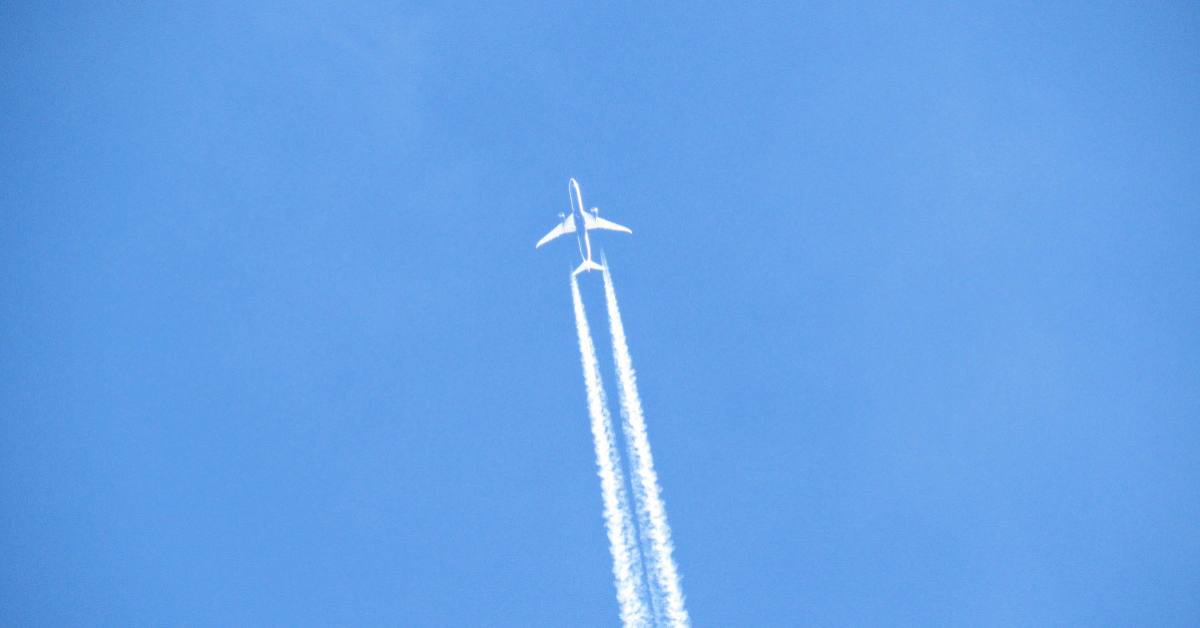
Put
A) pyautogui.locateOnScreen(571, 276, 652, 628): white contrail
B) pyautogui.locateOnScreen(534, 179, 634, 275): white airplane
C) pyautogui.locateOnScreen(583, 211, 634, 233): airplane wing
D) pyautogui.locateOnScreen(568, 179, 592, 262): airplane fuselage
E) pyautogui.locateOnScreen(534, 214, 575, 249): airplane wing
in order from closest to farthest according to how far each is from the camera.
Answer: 1. pyautogui.locateOnScreen(571, 276, 652, 628): white contrail
2. pyautogui.locateOnScreen(568, 179, 592, 262): airplane fuselage
3. pyautogui.locateOnScreen(534, 179, 634, 275): white airplane
4. pyautogui.locateOnScreen(583, 211, 634, 233): airplane wing
5. pyautogui.locateOnScreen(534, 214, 575, 249): airplane wing

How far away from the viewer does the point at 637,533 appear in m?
37.9

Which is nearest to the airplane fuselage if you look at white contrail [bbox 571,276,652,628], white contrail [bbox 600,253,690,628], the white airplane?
the white airplane

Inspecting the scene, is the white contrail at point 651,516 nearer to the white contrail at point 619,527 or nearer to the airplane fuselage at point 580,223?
the white contrail at point 619,527

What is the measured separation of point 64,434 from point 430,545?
23.8 m

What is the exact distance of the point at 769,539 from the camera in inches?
1759

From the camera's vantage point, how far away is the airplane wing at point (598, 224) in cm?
4462

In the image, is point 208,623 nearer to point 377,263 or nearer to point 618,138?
point 377,263

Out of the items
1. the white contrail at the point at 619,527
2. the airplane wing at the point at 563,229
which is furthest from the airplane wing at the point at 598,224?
the white contrail at the point at 619,527

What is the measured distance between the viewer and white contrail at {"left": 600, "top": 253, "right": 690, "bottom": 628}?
37375 millimetres

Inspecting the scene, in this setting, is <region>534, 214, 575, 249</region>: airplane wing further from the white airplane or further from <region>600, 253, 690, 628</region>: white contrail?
<region>600, 253, 690, 628</region>: white contrail

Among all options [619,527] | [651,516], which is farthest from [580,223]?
[619,527]

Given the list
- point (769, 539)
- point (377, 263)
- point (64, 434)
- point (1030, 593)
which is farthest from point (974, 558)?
point (64, 434)

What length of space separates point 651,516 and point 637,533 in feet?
3.10

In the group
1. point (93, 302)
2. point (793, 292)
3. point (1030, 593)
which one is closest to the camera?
point (1030, 593)
